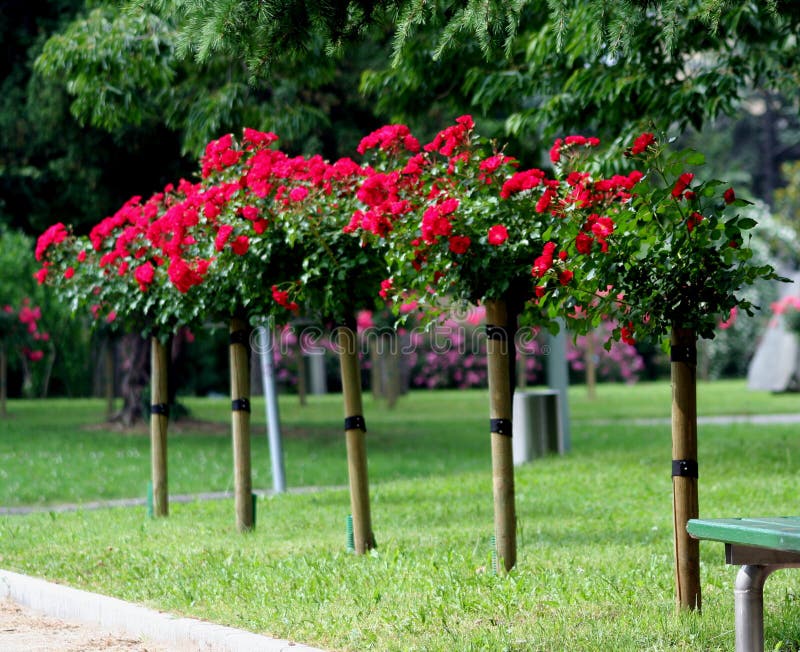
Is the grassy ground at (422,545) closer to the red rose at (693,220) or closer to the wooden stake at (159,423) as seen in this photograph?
the wooden stake at (159,423)

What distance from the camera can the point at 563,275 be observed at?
19.6ft

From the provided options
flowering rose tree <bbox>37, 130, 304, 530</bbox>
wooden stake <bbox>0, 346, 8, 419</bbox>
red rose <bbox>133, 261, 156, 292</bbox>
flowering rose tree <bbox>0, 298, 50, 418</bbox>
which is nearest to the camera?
flowering rose tree <bbox>37, 130, 304, 530</bbox>

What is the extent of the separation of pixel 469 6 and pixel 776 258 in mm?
42118

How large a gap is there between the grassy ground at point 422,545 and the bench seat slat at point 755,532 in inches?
30.5

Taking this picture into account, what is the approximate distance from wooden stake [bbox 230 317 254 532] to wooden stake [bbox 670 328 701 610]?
173 inches

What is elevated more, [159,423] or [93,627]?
[159,423]

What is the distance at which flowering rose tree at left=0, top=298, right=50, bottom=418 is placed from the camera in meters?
26.3

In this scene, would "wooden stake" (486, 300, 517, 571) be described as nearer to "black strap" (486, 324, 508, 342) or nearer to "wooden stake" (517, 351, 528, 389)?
"black strap" (486, 324, 508, 342)

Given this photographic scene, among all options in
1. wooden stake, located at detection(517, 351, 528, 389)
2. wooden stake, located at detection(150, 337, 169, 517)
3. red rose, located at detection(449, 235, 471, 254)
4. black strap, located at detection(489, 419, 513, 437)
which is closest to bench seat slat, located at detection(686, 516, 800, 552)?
red rose, located at detection(449, 235, 471, 254)

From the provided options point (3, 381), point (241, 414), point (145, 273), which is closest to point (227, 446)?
point (3, 381)

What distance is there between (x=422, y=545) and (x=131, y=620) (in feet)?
8.21

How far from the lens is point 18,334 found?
27.3 meters

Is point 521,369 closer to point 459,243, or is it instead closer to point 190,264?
point 190,264

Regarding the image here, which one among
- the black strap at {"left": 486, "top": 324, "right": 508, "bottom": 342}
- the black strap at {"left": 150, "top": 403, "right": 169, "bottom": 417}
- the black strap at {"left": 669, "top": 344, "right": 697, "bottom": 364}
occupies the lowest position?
the black strap at {"left": 150, "top": 403, "right": 169, "bottom": 417}
